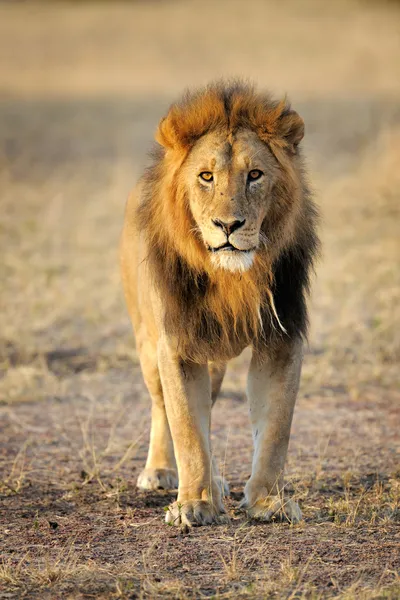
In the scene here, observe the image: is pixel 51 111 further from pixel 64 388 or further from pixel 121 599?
pixel 121 599

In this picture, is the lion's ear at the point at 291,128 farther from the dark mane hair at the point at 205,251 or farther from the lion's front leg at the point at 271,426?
the lion's front leg at the point at 271,426

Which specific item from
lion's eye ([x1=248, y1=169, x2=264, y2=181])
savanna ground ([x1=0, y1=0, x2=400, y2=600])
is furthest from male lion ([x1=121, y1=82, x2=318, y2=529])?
savanna ground ([x1=0, y1=0, x2=400, y2=600])

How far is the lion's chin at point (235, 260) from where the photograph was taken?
12.9 feet

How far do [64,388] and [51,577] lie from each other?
3.03 metres

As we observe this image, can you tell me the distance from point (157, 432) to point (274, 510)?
3.47 ft

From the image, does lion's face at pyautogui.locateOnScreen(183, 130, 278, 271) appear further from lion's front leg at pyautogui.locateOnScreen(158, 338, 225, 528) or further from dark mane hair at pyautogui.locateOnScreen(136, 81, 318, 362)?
lion's front leg at pyautogui.locateOnScreen(158, 338, 225, 528)

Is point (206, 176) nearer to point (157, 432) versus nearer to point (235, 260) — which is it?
point (235, 260)

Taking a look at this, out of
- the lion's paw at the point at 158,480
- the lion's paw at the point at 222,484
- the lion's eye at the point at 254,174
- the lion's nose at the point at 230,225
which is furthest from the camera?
the lion's paw at the point at 158,480

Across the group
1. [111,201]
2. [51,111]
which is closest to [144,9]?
[51,111]

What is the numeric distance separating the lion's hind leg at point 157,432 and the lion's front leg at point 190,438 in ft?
2.19

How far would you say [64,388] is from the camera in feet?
21.3

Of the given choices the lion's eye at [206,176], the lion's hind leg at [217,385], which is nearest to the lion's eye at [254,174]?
the lion's eye at [206,176]

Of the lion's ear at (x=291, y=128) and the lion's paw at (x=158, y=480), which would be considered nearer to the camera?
the lion's ear at (x=291, y=128)

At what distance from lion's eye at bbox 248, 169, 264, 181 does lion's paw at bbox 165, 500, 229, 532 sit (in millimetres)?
1224
